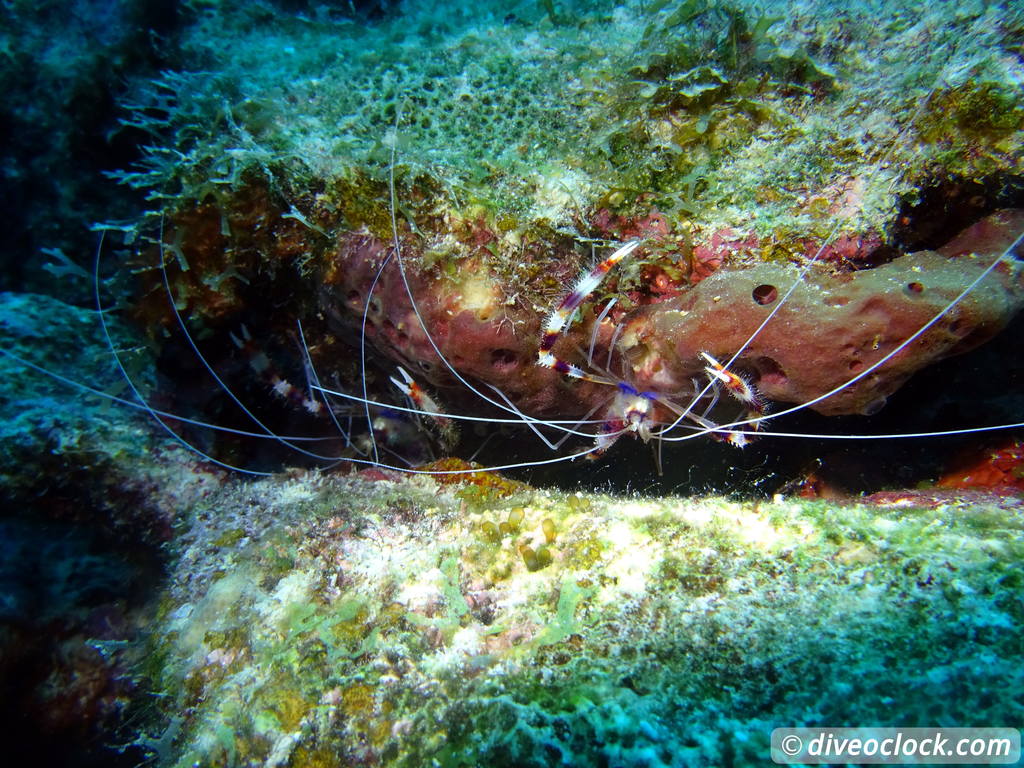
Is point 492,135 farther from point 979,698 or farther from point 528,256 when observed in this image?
point 979,698

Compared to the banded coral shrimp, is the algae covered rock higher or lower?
lower

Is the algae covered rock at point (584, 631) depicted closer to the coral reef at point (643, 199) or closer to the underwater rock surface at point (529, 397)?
the underwater rock surface at point (529, 397)

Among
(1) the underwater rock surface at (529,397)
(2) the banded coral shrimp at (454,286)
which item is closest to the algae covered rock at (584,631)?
(1) the underwater rock surface at (529,397)

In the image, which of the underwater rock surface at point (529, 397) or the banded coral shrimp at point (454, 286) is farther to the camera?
the banded coral shrimp at point (454, 286)

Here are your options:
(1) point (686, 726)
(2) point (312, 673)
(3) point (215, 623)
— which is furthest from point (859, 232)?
(3) point (215, 623)

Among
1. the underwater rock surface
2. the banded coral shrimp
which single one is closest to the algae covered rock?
the underwater rock surface

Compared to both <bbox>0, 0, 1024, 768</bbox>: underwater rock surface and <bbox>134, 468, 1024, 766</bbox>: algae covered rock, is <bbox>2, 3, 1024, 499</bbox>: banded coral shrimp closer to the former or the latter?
<bbox>0, 0, 1024, 768</bbox>: underwater rock surface

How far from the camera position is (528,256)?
3.14m

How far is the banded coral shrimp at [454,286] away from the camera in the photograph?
3072 mm

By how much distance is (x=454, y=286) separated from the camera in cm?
310

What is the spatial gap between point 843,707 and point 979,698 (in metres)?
0.41

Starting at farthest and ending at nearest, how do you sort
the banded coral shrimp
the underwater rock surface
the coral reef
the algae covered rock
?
the banded coral shrimp → the coral reef → the underwater rock surface → the algae covered rock

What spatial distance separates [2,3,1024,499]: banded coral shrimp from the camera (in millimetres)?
3072

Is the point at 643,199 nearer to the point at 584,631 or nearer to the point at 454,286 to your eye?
the point at 454,286
